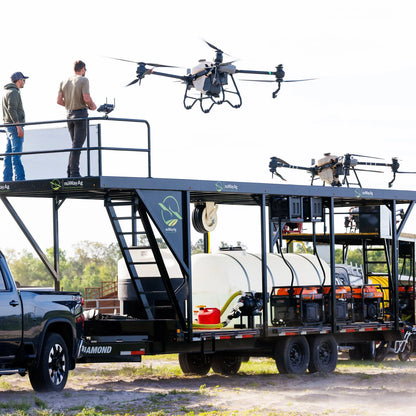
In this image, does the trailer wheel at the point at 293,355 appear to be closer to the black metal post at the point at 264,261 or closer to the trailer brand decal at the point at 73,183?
the black metal post at the point at 264,261

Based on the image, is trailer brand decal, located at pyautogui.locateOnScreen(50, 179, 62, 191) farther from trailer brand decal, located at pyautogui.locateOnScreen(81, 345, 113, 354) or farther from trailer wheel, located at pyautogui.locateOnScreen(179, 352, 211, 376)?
trailer wheel, located at pyautogui.locateOnScreen(179, 352, 211, 376)

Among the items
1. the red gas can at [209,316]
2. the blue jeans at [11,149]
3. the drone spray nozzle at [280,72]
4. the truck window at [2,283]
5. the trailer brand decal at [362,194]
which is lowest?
the red gas can at [209,316]

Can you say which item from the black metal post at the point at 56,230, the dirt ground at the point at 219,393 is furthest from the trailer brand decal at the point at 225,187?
the dirt ground at the point at 219,393

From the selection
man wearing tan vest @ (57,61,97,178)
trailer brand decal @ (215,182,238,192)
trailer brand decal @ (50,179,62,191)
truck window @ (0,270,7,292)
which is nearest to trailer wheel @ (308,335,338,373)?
trailer brand decal @ (215,182,238,192)

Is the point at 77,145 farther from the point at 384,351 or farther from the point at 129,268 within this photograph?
the point at 384,351

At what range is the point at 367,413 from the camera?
13.0m

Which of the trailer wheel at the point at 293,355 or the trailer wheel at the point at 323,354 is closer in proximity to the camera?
the trailer wheel at the point at 293,355

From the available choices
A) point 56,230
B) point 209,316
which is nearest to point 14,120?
point 56,230

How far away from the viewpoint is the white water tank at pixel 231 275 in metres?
18.9

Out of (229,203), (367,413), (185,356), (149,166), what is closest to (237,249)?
(229,203)

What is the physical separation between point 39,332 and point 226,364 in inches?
251

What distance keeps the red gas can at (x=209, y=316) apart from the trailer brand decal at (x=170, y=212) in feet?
7.22

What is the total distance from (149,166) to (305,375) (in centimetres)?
528

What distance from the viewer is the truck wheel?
20.1m
